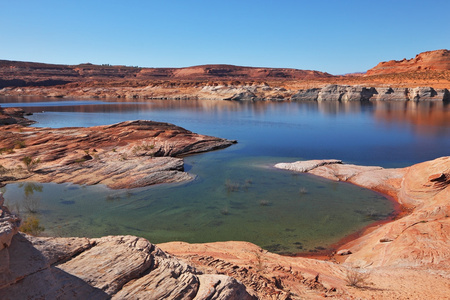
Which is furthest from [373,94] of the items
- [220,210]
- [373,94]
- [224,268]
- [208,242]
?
[224,268]

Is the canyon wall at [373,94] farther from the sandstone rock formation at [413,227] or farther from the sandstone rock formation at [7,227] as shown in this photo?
the sandstone rock formation at [7,227]

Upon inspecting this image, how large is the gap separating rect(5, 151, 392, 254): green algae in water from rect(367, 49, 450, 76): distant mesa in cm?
9028

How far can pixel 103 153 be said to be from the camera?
19.8 metres

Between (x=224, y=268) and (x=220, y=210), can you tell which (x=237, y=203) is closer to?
(x=220, y=210)

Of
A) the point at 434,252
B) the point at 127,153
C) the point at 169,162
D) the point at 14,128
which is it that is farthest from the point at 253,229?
the point at 14,128

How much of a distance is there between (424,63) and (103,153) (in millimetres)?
100257

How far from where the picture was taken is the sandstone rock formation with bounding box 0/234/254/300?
3750 millimetres

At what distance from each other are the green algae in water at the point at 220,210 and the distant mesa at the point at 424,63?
9028 centimetres

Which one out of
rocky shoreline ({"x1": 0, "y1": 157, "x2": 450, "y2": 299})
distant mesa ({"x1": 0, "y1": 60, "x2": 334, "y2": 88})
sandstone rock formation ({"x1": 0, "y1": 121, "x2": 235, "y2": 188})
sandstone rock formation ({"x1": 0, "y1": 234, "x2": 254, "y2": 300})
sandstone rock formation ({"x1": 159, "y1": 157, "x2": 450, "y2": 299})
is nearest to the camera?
sandstone rock formation ({"x1": 0, "y1": 234, "x2": 254, "y2": 300})

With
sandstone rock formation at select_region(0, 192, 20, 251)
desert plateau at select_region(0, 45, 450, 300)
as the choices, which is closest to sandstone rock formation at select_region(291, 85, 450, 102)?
desert plateau at select_region(0, 45, 450, 300)

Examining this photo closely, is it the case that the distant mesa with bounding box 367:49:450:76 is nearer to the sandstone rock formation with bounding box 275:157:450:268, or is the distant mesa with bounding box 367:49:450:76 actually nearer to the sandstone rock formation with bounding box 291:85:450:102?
the sandstone rock formation with bounding box 291:85:450:102

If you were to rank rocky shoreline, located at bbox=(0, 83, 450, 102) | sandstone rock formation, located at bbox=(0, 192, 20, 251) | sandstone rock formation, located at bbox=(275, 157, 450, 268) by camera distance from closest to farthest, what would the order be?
sandstone rock formation, located at bbox=(0, 192, 20, 251)
sandstone rock formation, located at bbox=(275, 157, 450, 268)
rocky shoreline, located at bbox=(0, 83, 450, 102)

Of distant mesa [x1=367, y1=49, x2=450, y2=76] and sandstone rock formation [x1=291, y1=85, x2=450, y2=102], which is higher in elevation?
distant mesa [x1=367, y1=49, x2=450, y2=76]

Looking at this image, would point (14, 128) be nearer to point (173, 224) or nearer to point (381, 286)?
point (173, 224)
